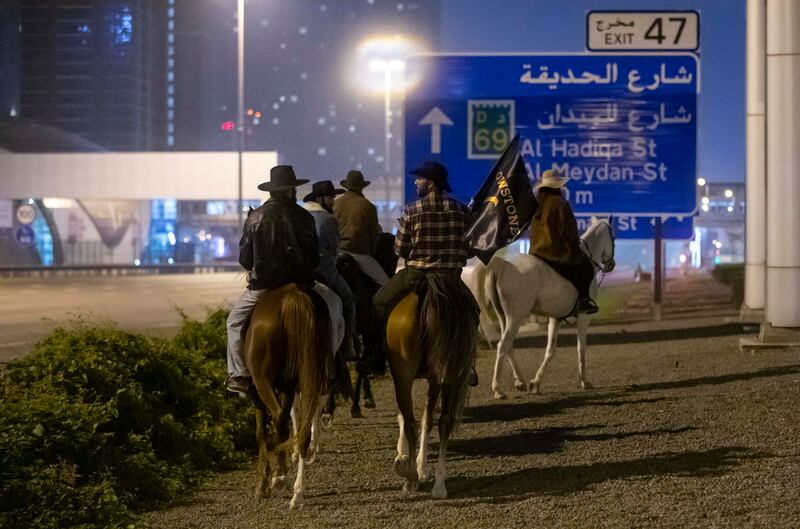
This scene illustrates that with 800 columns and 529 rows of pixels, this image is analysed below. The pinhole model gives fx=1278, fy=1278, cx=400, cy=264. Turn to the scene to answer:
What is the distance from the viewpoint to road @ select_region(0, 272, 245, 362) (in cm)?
2348

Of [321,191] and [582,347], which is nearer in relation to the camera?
[321,191]

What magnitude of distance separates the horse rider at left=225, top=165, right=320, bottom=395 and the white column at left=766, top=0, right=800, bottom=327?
1164 centimetres

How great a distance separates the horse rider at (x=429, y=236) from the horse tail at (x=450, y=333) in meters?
0.16

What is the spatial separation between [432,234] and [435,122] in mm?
12817

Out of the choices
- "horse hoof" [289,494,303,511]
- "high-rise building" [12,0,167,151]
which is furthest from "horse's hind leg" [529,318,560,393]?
"high-rise building" [12,0,167,151]

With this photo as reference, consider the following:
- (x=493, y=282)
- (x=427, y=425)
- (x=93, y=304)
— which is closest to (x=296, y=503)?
(x=427, y=425)

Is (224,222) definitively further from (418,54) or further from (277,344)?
(277,344)

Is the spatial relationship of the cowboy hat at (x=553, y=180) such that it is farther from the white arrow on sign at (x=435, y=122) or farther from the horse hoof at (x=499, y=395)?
the white arrow on sign at (x=435, y=122)

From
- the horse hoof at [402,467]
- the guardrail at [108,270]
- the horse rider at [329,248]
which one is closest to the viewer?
→ the horse hoof at [402,467]

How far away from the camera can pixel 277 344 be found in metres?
8.63

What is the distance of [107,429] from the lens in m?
9.50

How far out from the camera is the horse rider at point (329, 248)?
35.8 feet

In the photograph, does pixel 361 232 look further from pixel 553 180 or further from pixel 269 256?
pixel 269 256

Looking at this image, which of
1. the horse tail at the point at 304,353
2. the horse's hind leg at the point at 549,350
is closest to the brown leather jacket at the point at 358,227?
the horse's hind leg at the point at 549,350
